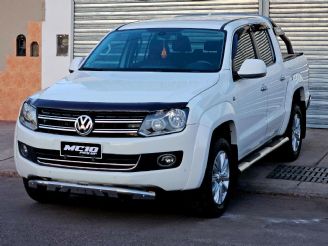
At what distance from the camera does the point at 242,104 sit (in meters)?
7.23

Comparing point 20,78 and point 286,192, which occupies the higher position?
point 286,192

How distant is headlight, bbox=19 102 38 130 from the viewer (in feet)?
21.5

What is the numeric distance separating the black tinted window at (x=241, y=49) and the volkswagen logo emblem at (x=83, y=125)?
182cm

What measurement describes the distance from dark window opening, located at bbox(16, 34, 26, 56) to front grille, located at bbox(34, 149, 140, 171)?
10.7 m

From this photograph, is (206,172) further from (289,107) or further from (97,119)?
(289,107)

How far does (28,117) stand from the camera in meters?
6.64

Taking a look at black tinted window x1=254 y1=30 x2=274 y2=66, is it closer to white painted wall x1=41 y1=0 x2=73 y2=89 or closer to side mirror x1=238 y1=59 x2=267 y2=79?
side mirror x1=238 y1=59 x2=267 y2=79

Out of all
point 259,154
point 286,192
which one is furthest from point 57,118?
point 286,192

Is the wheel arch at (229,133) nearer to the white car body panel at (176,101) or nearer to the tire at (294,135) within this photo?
the white car body panel at (176,101)

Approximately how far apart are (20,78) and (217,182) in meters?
7.92

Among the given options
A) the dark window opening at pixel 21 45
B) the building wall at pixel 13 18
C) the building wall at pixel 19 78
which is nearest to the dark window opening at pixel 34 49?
the building wall at pixel 19 78

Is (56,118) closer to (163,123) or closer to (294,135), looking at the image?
(163,123)

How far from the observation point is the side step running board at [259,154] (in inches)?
288

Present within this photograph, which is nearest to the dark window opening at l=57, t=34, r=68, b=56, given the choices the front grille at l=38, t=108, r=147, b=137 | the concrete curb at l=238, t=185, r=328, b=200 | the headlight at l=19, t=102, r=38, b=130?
the concrete curb at l=238, t=185, r=328, b=200
